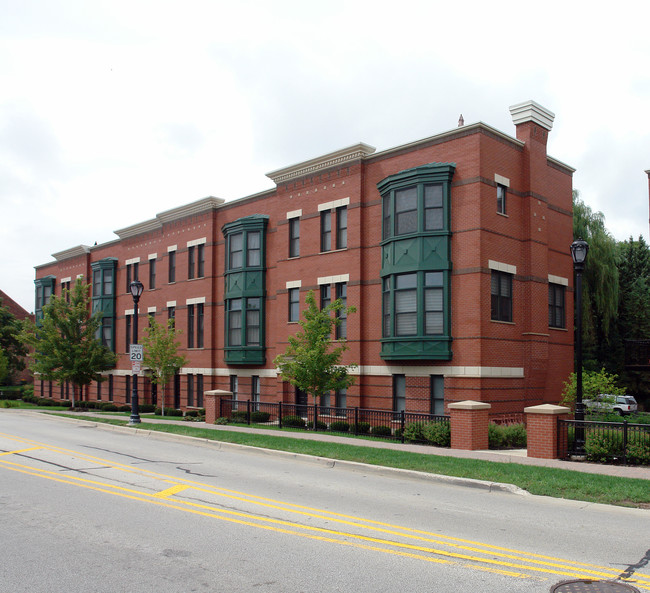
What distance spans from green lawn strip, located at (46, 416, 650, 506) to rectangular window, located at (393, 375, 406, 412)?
6.90m

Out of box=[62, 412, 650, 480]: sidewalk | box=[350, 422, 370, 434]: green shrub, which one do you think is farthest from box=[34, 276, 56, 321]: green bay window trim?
box=[350, 422, 370, 434]: green shrub

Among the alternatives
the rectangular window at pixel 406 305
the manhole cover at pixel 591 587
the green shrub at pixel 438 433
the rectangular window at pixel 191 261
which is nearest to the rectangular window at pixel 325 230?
the rectangular window at pixel 406 305

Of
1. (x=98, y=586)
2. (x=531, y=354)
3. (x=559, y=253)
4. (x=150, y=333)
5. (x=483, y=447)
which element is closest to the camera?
(x=98, y=586)

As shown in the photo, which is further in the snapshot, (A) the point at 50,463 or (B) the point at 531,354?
(B) the point at 531,354

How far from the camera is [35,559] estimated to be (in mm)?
7289

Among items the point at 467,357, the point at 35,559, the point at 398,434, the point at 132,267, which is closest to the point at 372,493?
the point at 35,559

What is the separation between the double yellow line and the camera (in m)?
6.87

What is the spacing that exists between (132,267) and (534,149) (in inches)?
1074

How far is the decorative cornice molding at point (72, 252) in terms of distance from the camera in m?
47.6

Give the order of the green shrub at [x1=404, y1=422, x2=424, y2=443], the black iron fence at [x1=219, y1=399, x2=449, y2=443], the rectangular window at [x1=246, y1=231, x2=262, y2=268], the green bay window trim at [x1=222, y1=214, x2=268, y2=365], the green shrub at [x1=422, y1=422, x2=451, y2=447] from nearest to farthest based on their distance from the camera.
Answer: the green shrub at [x1=422, y1=422, x2=451, y2=447] → the green shrub at [x1=404, y1=422, x2=424, y2=443] → the black iron fence at [x1=219, y1=399, x2=449, y2=443] → the green bay window trim at [x1=222, y1=214, x2=268, y2=365] → the rectangular window at [x1=246, y1=231, x2=262, y2=268]

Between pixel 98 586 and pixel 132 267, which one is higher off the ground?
pixel 132 267

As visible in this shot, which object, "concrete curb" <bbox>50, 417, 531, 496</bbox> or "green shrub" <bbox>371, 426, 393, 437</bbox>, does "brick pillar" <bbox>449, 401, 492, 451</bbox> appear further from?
"concrete curb" <bbox>50, 417, 531, 496</bbox>

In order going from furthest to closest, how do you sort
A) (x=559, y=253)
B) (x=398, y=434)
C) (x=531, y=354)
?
1. (x=559, y=253)
2. (x=531, y=354)
3. (x=398, y=434)

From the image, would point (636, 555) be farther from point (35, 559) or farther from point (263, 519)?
point (35, 559)
